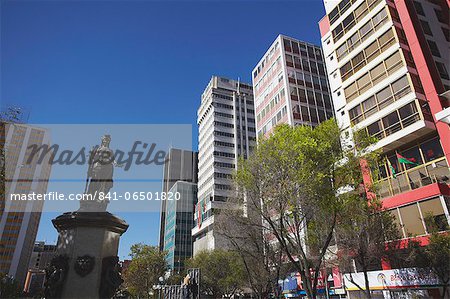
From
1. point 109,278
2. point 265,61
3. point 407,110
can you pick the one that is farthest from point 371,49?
point 109,278

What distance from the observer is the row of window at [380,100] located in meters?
24.6

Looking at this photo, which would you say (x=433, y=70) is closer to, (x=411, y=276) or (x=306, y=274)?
(x=411, y=276)

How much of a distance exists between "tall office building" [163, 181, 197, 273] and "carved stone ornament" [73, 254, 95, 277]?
76.5 metres

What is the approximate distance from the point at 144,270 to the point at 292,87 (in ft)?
112

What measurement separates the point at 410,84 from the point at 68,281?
2607cm

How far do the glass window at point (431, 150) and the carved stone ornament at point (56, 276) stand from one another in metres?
24.4

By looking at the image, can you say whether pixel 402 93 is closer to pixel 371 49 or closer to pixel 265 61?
pixel 371 49

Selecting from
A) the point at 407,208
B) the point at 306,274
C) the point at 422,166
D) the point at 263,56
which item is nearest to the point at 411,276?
the point at 407,208

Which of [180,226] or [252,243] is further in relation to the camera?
[180,226]

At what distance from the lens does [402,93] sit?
2452 cm

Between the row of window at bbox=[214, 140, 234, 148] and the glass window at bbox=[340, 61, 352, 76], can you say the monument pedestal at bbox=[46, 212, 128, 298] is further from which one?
the row of window at bbox=[214, 140, 234, 148]

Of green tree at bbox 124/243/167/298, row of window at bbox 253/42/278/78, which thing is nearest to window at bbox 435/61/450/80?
row of window at bbox 253/42/278/78

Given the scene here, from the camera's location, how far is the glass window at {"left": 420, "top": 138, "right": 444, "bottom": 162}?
22.3 m

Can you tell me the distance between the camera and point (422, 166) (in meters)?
22.6
